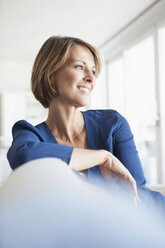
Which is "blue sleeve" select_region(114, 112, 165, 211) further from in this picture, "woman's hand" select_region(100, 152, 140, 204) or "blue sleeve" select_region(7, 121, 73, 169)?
"blue sleeve" select_region(7, 121, 73, 169)

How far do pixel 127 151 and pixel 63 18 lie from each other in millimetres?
4111

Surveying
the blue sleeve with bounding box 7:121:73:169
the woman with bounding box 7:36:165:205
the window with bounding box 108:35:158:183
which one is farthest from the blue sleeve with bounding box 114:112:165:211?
→ the window with bounding box 108:35:158:183

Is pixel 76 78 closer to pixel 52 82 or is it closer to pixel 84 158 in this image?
pixel 52 82

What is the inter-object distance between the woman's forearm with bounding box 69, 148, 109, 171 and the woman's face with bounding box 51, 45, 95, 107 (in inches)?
10.7

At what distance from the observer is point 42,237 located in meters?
0.41

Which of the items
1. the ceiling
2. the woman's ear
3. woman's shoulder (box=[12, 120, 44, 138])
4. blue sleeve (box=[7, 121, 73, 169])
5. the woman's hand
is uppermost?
the ceiling

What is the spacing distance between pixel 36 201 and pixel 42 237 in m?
0.05

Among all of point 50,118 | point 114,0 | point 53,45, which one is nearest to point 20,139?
point 50,118

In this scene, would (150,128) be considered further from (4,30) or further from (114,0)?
(4,30)

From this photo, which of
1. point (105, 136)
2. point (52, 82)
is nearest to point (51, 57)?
point (52, 82)

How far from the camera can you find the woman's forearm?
78cm

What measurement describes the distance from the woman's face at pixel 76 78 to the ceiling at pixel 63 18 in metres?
3.34

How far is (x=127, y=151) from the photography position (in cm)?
110

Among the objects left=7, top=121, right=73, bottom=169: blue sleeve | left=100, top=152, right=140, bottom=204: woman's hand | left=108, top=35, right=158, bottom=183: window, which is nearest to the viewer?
left=7, top=121, right=73, bottom=169: blue sleeve
